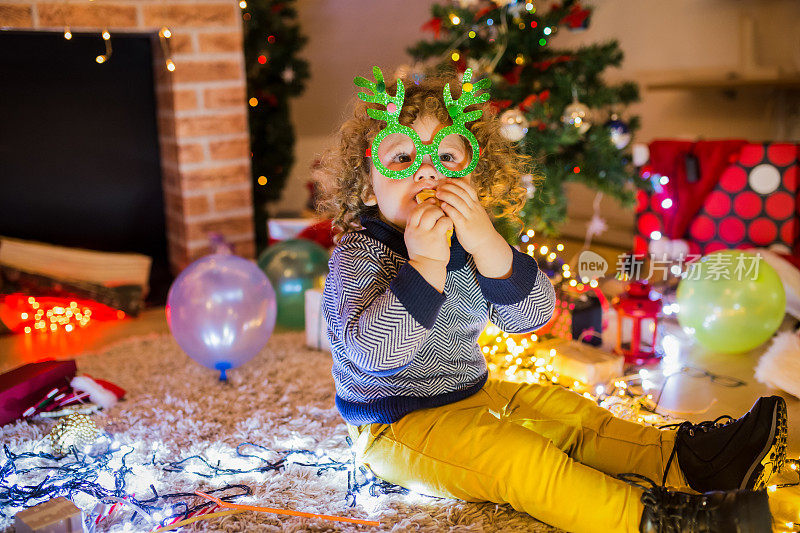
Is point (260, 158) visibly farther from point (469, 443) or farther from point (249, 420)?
point (469, 443)

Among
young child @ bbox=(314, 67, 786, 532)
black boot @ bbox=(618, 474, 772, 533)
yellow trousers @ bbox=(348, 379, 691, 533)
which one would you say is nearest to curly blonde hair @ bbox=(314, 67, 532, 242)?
young child @ bbox=(314, 67, 786, 532)

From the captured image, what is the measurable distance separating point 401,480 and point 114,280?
1739mm

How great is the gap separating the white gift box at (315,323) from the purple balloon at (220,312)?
202mm

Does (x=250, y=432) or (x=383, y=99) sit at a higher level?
(x=383, y=99)

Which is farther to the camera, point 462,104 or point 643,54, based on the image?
point 643,54

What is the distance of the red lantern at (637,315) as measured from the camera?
5.84 feet

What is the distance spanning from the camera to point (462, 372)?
126 centimetres

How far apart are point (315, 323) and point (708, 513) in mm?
1211

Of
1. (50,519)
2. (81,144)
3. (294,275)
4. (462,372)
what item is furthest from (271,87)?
(50,519)

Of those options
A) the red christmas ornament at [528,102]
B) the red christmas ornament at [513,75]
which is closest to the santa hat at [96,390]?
the red christmas ornament at [528,102]

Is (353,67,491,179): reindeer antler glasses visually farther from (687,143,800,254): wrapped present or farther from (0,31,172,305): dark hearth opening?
(0,31,172,305): dark hearth opening

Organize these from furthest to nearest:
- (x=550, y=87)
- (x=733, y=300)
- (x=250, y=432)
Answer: (x=550, y=87) → (x=733, y=300) → (x=250, y=432)

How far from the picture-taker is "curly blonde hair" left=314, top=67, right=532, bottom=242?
1293 mm

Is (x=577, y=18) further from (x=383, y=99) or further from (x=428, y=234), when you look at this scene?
(x=428, y=234)
